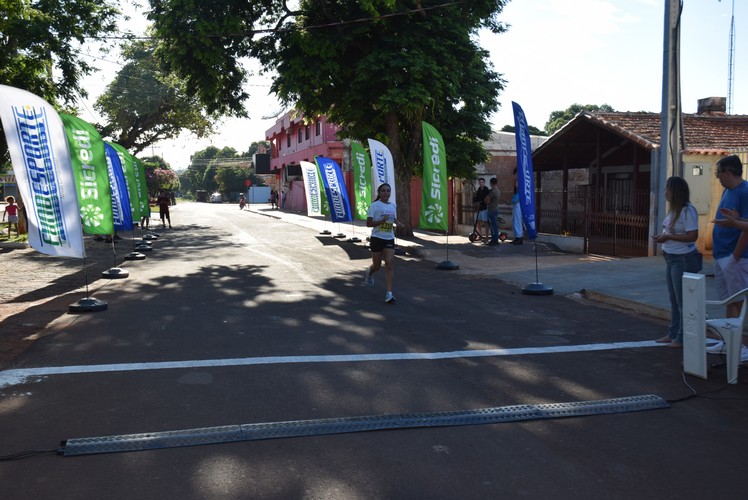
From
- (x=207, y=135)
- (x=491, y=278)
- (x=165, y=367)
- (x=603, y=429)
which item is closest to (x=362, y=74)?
(x=491, y=278)

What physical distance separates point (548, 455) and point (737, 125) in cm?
1870

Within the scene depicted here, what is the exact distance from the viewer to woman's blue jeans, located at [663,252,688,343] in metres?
6.46

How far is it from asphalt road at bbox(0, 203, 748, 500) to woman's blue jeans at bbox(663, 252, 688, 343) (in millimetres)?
383

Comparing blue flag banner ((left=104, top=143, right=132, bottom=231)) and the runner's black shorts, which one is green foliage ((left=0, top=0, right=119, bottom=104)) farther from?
the runner's black shorts

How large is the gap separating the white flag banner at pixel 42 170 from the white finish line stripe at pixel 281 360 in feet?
9.08

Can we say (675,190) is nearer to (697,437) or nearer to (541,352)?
(541,352)

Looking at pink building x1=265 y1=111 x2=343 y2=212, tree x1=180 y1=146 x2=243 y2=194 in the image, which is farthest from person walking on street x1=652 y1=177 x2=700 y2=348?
tree x1=180 y1=146 x2=243 y2=194

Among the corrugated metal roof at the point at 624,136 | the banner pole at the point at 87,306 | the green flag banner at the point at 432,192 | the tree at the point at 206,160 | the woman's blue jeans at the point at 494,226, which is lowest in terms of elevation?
the woman's blue jeans at the point at 494,226

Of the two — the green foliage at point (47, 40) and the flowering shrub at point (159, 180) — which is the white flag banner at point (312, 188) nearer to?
the green foliage at point (47, 40)

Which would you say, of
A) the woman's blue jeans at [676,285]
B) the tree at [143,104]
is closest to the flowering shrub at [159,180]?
the tree at [143,104]

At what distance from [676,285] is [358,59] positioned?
14.4 meters

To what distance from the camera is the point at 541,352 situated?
257 inches

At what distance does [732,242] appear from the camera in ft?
19.5

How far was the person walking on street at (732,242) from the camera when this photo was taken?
5766mm
